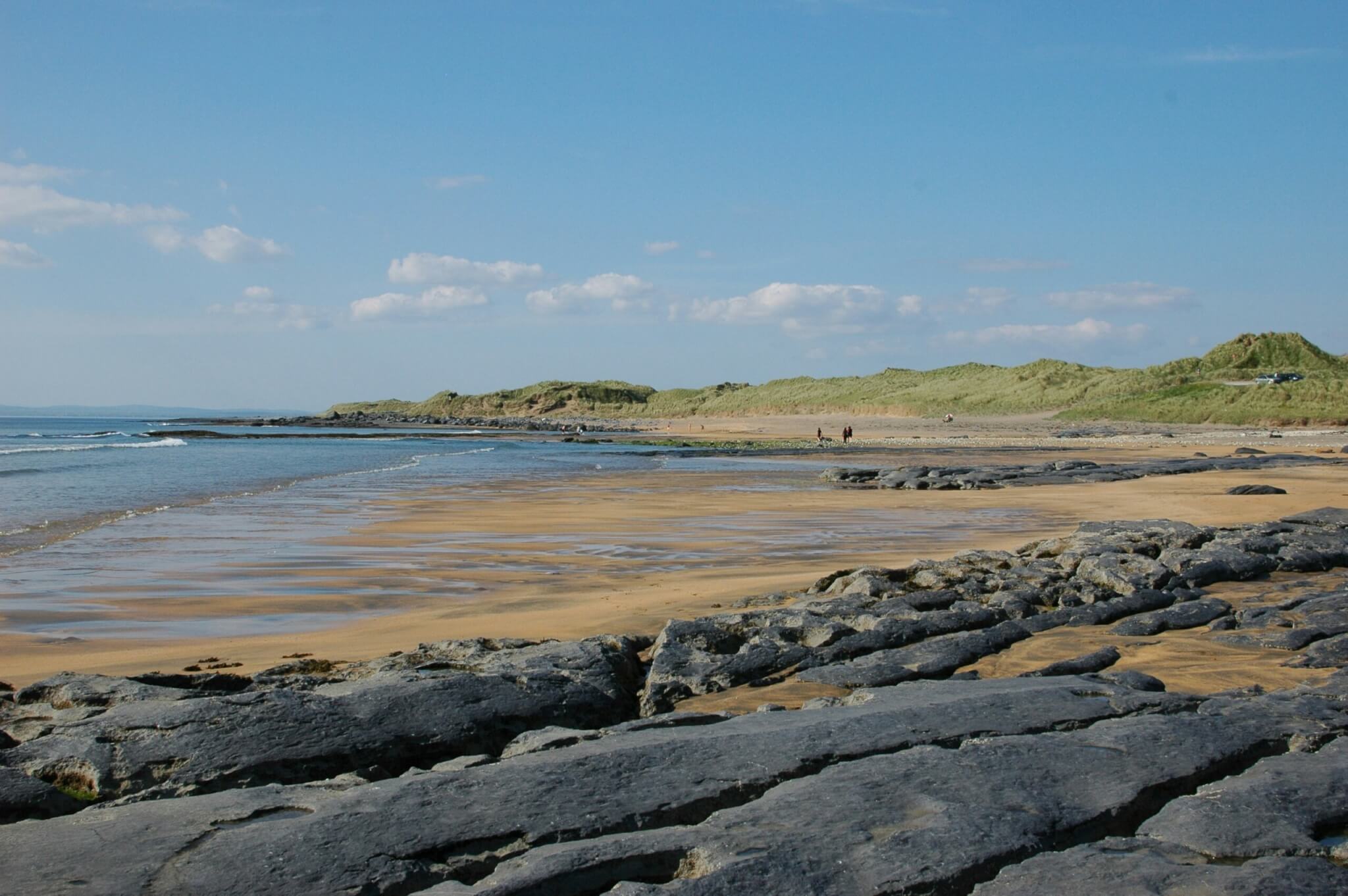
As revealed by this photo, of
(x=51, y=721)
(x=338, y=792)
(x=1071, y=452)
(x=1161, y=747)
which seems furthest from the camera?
(x=1071, y=452)

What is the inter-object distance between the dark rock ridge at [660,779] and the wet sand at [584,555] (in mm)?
2128

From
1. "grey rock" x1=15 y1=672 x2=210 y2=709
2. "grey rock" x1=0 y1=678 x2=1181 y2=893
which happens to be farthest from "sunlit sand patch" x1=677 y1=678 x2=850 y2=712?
"grey rock" x1=15 y1=672 x2=210 y2=709

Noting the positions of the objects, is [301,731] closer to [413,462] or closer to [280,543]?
[280,543]

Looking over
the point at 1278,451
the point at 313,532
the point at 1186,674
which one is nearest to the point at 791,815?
the point at 1186,674

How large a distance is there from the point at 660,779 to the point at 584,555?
9920 mm

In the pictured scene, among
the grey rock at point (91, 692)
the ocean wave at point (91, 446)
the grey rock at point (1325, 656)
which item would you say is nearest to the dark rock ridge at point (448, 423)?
the ocean wave at point (91, 446)

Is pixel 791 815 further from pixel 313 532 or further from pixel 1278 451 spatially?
pixel 1278 451

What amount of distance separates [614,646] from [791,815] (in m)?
3.28

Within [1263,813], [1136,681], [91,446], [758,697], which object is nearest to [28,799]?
[758,697]

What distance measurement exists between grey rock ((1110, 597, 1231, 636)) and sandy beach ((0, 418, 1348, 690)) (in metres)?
1.58

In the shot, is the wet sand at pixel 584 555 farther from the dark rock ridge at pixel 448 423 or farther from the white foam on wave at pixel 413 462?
the dark rock ridge at pixel 448 423

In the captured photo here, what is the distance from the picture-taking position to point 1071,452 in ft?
135

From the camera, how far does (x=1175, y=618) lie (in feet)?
28.2

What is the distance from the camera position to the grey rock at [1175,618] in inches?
330
